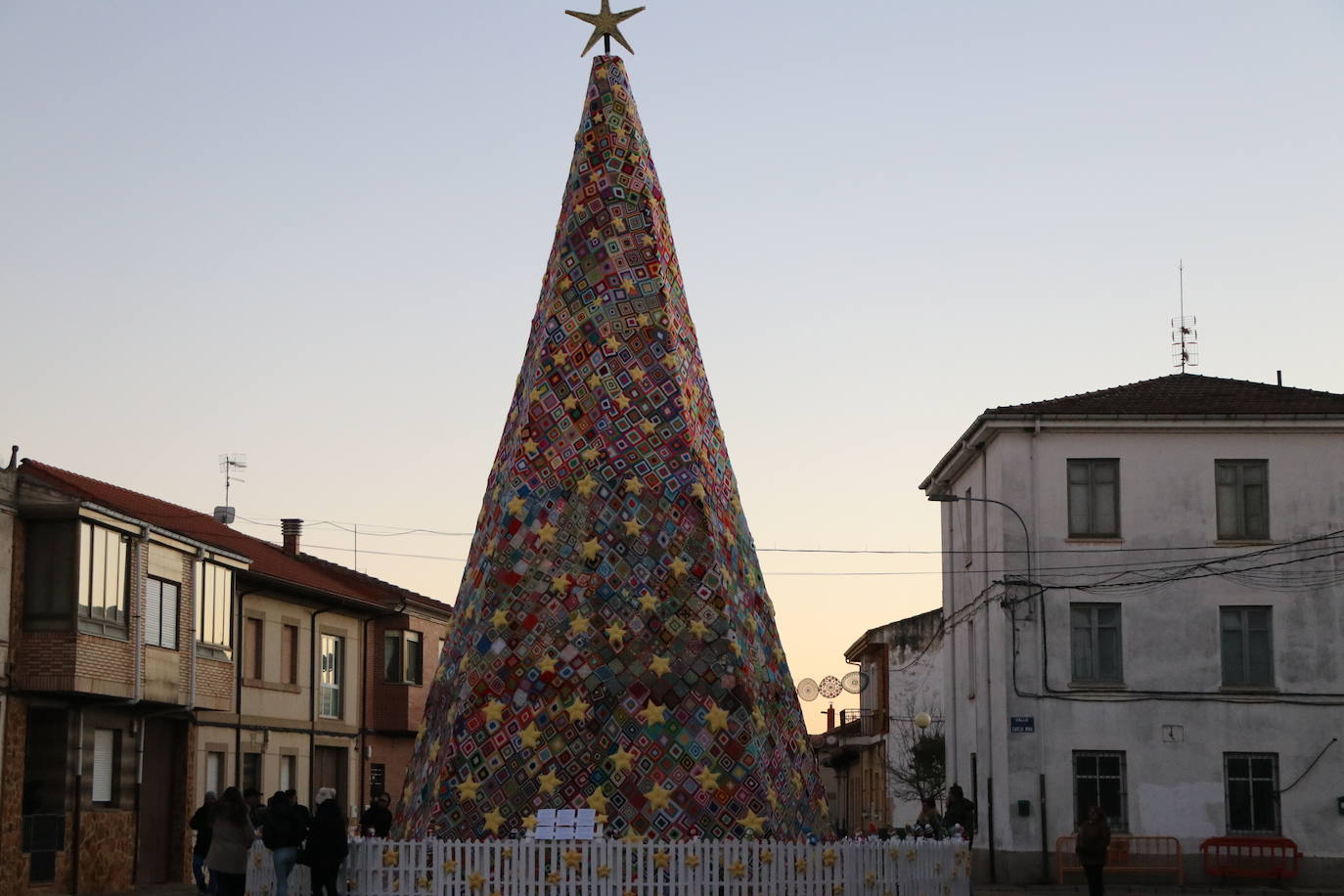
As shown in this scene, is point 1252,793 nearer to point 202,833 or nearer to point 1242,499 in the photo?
point 1242,499

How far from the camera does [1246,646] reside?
35.6 metres

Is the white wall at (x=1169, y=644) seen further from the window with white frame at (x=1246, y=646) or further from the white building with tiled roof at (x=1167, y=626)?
the window with white frame at (x=1246, y=646)

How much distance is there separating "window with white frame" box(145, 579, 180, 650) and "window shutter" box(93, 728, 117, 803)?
1.68 metres

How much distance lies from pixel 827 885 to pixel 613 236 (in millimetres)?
6739

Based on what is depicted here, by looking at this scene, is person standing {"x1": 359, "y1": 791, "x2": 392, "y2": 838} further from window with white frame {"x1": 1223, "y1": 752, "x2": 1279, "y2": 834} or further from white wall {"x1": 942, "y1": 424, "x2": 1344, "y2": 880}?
window with white frame {"x1": 1223, "y1": 752, "x2": 1279, "y2": 834}

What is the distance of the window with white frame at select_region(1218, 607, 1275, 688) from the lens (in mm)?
35438

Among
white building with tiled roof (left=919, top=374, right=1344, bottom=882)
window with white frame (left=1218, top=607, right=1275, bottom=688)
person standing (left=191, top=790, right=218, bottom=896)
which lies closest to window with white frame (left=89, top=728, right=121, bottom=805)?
person standing (left=191, top=790, right=218, bottom=896)

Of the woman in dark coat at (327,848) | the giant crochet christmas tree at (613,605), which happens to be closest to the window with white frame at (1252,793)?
the giant crochet christmas tree at (613,605)

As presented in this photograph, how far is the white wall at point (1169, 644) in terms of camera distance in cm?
3484

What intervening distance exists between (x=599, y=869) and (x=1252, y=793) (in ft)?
70.0

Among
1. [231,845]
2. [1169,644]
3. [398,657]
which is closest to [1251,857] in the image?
[1169,644]

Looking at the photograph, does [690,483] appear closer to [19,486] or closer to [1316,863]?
[19,486]

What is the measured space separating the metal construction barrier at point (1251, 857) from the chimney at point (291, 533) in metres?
23.0

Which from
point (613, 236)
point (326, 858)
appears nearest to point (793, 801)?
point (326, 858)
